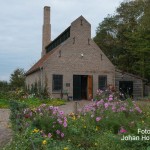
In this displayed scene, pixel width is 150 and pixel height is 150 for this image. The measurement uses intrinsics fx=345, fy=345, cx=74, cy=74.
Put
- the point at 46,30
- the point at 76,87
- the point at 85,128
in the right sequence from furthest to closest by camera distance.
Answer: the point at 46,30 < the point at 76,87 < the point at 85,128

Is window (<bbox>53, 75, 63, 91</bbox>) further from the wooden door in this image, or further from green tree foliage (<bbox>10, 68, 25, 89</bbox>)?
green tree foliage (<bbox>10, 68, 25, 89</bbox>)

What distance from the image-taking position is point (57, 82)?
31438mm

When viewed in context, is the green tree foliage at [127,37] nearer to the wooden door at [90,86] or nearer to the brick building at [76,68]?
the brick building at [76,68]

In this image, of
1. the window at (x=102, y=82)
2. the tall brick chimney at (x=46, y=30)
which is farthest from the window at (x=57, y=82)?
the tall brick chimney at (x=46, y=30)

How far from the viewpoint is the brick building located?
31.3m

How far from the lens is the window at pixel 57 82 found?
103 feet

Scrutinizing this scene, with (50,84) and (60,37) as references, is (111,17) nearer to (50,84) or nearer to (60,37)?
(60,37)

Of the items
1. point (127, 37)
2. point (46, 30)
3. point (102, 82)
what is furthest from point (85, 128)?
point (46, 30)

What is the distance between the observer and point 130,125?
7367 millimetres

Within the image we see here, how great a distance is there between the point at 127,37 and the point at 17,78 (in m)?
17.5

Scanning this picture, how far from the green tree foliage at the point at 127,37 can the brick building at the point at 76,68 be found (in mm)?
4259

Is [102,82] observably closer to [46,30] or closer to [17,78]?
[46,30]

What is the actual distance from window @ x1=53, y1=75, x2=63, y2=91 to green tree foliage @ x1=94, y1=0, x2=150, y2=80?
8977 mm

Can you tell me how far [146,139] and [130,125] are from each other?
1186 mm
